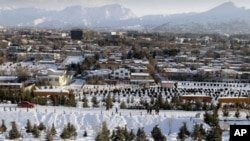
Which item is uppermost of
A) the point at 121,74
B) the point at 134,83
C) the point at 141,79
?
the point at 121,74

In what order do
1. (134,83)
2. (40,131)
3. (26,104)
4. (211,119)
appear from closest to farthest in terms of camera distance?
(40,131) < (211,119) < (26,104) < (134,83)

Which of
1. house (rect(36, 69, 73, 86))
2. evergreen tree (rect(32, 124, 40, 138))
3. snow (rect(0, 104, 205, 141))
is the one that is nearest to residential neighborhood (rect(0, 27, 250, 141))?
house (rect(36, 69, 73, 86))

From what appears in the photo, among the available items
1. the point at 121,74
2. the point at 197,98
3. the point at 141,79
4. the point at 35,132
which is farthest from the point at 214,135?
the point at 121,74

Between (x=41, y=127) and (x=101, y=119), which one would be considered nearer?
(x=41, y=127)

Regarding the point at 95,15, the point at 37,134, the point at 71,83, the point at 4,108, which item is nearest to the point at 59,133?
the point at 37,134

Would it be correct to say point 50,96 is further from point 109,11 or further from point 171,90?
point 109,11

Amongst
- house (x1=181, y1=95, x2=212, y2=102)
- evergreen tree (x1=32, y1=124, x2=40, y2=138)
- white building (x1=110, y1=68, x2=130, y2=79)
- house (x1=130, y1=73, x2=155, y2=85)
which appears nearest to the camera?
evergreen tree (x1=32, y1=124, x2=40, y2=138)

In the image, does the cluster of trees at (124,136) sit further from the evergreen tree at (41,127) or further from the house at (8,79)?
the house at (8,79)

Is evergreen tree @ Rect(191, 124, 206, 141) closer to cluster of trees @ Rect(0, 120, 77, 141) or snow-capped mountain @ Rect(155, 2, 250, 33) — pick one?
cluster of trees @ Rect(0, 120, 77, 141)

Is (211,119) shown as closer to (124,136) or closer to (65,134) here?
(124,136)

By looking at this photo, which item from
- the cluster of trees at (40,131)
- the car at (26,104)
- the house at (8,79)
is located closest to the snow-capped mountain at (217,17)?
the house at (8,79)

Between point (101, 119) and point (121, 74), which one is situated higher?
point (101, 119)

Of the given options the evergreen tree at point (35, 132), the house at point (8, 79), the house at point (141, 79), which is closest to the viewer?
the evergreen tree at point (35, 132)
